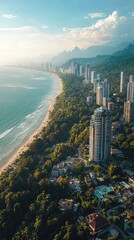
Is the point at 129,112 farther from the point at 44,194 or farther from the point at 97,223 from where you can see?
the point at 97,223

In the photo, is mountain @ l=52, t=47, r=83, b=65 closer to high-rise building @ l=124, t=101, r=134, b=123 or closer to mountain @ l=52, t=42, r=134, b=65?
mountain @ l=52, t=42, r=134, b=65

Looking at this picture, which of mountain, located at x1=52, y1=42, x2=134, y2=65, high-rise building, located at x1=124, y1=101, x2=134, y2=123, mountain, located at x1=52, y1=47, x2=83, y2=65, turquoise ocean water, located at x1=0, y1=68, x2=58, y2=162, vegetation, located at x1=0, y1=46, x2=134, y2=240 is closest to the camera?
vegetation, located at x1=0, y1=46, x2=134, y2=240

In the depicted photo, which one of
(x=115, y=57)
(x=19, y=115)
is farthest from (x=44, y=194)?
(x=115, y=57)

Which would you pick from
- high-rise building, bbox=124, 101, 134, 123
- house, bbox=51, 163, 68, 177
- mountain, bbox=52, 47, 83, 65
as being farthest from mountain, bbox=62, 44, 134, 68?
mountain, bbox=52, 47, 83, 65

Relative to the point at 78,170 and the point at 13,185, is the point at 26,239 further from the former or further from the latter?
the point at 78,170

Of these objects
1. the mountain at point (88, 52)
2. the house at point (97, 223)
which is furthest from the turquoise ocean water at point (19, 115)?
the mountain at point (88, 52)

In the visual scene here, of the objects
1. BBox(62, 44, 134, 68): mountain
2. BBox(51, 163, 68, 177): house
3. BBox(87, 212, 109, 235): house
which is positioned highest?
BBox(62, 44, 134, 68): mountain

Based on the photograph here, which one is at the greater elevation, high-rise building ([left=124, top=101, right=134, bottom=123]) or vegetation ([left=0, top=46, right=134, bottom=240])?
high-rise building ([left=124, top=101, right=134, bottom=123])
